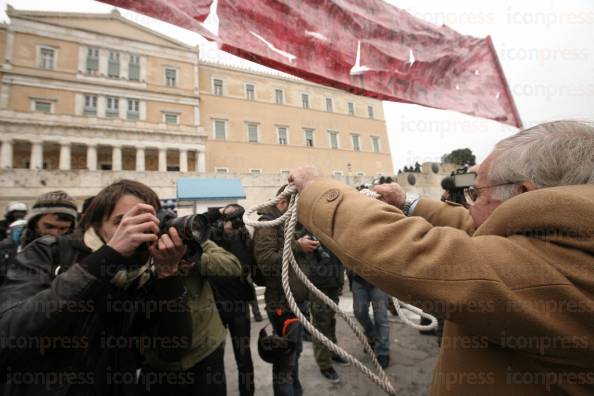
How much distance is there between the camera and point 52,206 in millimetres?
2254

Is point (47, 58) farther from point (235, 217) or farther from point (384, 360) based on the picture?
point (384, 360)

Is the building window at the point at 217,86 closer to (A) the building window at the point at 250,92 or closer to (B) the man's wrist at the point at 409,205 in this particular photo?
(A) the building window at the point at 250,92

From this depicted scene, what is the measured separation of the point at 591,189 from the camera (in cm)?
71

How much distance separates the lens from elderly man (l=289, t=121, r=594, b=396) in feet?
2.15

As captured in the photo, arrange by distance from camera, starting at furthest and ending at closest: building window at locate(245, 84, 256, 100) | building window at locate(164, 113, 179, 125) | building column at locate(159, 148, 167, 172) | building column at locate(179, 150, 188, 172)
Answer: building window at locate(245, 84, 256, 100) < building window at locate(164, 113, 179, 125) < building column at locate(179, 150, 188, 172) < building column at locate(159, 148, 167, 172)

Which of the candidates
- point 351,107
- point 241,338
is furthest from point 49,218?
point 351,107

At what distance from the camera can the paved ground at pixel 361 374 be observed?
2.88m

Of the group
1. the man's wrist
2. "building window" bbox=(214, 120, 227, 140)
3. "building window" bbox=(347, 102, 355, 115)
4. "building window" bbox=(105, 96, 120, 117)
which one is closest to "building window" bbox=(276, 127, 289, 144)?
"building window" bbox=(214, 120, 227, 140)

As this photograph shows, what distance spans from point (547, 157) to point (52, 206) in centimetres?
317

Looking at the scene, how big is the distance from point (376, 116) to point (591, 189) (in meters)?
38.0

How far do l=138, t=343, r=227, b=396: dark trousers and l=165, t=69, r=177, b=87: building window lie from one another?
30.0 m

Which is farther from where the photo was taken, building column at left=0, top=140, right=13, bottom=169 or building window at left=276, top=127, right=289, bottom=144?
building window at left=276, top=127, right=289, bottom=144

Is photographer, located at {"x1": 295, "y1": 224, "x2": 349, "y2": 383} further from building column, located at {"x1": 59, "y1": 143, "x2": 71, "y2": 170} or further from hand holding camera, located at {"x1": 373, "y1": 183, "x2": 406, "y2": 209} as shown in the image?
building column, located at {"x1": 59, "y1": 143, "x2": 71, "y2": 170}

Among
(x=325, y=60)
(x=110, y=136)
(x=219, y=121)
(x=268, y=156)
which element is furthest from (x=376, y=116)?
(x=325, y=60)
